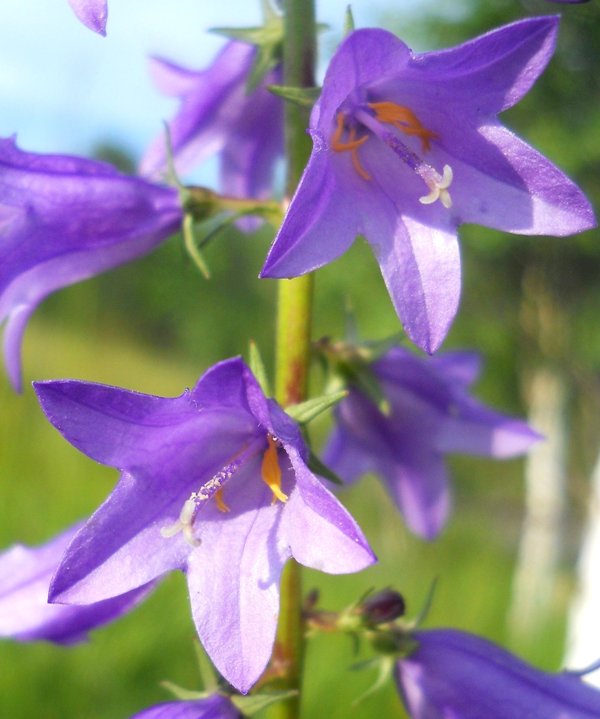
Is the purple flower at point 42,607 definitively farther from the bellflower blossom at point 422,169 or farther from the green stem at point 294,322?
the bellflower blossom at point 422,169

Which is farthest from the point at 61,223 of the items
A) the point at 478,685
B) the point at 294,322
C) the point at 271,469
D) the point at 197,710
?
the point at 478,685

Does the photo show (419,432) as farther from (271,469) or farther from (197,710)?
(197,710)

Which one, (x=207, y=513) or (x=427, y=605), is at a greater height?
(x=207, y=513)

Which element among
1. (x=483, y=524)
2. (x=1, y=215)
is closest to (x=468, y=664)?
(x=1, y=215)

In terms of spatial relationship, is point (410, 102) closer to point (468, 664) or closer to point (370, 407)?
point (370, 407)

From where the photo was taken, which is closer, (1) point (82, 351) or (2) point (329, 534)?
(2) point (329, 534)

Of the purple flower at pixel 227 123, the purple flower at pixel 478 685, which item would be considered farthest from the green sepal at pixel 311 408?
the purple flower at pixel 227 123
